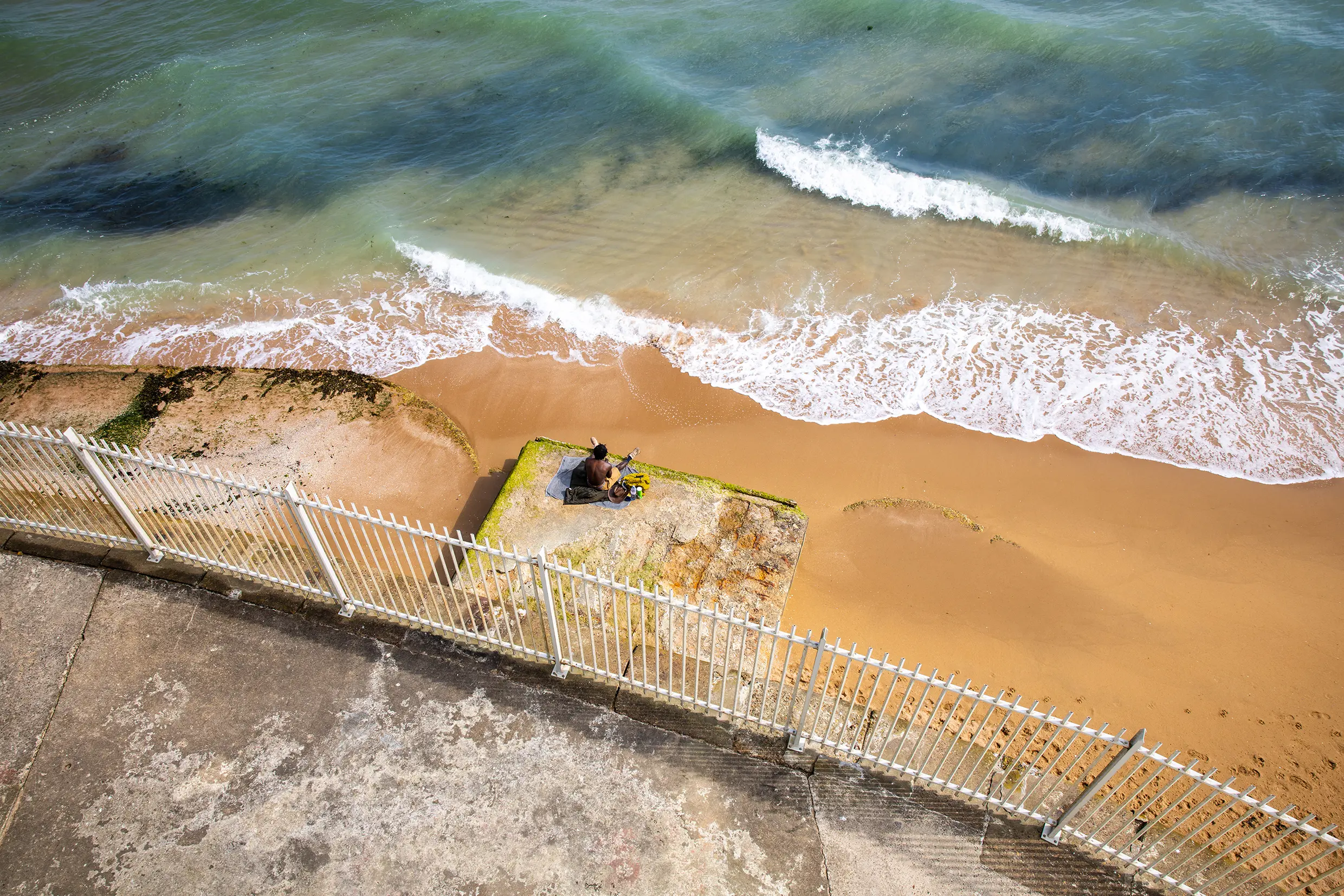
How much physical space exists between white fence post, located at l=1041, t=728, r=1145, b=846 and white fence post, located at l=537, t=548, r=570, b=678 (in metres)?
4.13

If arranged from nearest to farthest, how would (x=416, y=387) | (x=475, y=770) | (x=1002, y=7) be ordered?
1. (x=475, y=770)
2. (x=416, y=387)
3. (x=1002, y=7)

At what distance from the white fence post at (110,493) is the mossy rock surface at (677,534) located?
3.31 meters

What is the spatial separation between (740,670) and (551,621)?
168 centimetres

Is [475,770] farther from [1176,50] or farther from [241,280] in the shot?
[1176,50]

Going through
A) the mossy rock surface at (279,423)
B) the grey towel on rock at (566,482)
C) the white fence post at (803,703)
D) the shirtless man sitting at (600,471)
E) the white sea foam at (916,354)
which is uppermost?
the white fence post at (803,703)

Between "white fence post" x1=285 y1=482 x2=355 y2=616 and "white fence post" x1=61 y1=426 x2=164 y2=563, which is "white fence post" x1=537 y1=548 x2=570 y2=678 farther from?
"white fence post" x1=61 y1=426 x2=164 y2=563

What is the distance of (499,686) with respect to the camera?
6980mm

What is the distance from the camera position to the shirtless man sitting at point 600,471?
9039 mm

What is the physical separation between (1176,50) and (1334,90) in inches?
142

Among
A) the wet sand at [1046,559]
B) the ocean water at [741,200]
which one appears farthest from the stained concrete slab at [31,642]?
the ocean water at [741,200]

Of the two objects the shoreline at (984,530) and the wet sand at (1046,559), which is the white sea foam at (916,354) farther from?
the wet sand at (1046,559)

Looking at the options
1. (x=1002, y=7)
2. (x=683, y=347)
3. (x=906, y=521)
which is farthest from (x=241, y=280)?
(x=1002, y=7)

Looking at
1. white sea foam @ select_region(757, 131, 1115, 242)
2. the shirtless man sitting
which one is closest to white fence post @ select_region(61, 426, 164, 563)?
the shirtless man sitting

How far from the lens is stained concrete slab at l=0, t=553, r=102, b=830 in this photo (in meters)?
6.59
